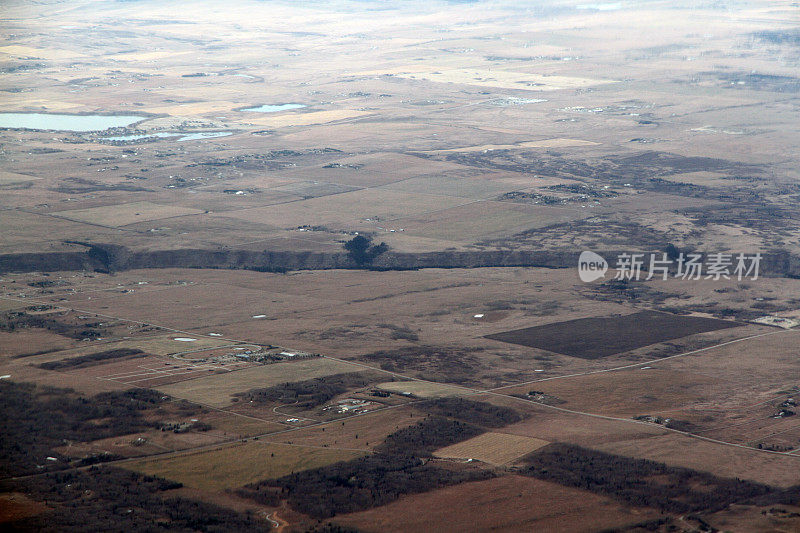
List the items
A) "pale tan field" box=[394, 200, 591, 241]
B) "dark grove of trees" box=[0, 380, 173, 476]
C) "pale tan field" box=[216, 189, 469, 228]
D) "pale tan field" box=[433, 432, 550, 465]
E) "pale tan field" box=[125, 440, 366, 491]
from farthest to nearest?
"pale tan field" box=[216, 189, 469, 228]
"pale tan field" box=[394, 200, 591, 241]
"pale tan field" box=[433, 432, 550, 465]
"dark grove of trees" box=[0, 380, 173, 476]
"pale tan field" box=[125, 440, 366, 491]

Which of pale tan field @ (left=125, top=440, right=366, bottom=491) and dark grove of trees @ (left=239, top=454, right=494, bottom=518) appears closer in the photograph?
dark grove of trees @ (left=239, top=454, right=494, bottom=518)

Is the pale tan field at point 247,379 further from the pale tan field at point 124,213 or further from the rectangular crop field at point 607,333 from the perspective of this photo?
the pale tan field at point 124,213

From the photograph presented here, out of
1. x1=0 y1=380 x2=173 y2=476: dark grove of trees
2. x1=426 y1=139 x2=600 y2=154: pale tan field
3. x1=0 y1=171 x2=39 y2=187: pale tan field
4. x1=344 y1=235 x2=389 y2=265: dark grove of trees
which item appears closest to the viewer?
x1=0 y1=380 x2=173 y2=476: dark grove of trees

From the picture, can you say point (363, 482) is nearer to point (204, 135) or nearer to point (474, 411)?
point (474, 411)

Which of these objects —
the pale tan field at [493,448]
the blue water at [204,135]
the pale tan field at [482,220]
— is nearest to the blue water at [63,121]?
the blue water at [204,135]

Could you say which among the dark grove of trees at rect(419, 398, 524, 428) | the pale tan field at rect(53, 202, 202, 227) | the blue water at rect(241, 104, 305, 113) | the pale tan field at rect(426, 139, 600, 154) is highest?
the blue water at rect(241, 104, 305, 113)

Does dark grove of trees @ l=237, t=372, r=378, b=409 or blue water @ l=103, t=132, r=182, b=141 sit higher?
blue water @ l=103, t=132, r=182, b=141

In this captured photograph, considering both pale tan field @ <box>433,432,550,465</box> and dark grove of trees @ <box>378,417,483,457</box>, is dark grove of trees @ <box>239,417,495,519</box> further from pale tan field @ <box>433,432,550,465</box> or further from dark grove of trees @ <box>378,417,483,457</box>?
pale tan field @ <box>433,432,550,465</box>

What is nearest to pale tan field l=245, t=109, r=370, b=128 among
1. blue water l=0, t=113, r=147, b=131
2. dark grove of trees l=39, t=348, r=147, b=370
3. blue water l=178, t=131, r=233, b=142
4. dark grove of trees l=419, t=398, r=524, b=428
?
blue water l=178, t=131, r=233, b=142
